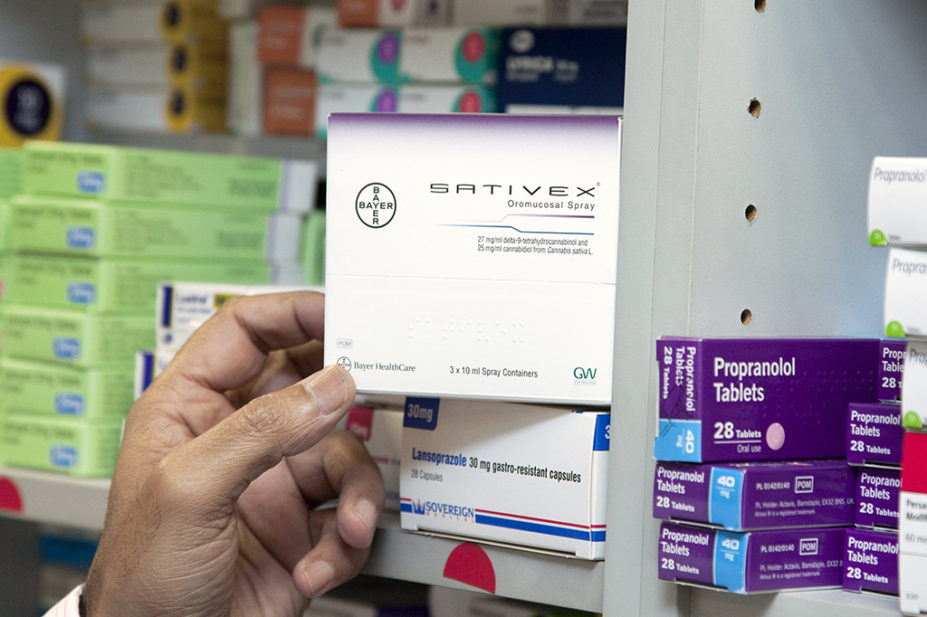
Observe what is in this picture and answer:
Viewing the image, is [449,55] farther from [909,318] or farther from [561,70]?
[909,318]

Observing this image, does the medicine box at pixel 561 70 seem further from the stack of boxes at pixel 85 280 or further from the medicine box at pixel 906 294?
the medicine box at pixel 906 294

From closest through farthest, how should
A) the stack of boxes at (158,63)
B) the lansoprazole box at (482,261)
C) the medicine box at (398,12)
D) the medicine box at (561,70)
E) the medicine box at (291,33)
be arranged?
the lansoprazole box at (482,261)
the medicine box at (561,70)
the medicine box at (398,12)
the medicine box at (291,33)
the stack of boxes at (158,63)

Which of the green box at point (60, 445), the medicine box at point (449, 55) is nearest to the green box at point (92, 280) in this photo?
the green box at point (60, 445)

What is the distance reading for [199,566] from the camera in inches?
36.7

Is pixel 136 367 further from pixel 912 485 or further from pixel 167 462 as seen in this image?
pixel 912 485

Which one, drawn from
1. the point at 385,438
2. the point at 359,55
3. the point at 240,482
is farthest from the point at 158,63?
the point at 240,482

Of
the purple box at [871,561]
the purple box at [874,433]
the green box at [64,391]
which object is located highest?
the purple box at [874,433]

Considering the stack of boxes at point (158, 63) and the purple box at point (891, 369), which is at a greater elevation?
the stack of boxes at point (158, 63)

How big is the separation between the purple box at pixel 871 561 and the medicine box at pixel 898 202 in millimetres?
198

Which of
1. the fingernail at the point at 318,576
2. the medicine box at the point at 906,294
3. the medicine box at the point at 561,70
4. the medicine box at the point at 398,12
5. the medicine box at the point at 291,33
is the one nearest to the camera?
the medicine box at the point at 906,294

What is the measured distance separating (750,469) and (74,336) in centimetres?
87

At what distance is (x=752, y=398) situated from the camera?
2.53ft

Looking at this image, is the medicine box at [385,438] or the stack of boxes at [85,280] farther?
the stack of boxes at [85,280]

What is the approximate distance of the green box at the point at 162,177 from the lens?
1333 millimetres
